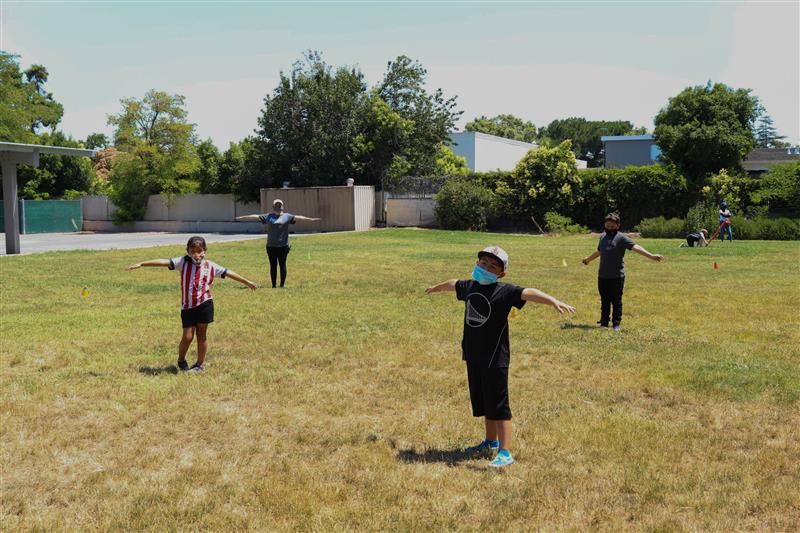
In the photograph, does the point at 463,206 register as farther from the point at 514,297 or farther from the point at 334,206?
the point at 514,297

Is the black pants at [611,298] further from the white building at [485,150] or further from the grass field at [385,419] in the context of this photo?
the white building at [485,150]

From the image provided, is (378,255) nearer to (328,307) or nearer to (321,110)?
(328,307)

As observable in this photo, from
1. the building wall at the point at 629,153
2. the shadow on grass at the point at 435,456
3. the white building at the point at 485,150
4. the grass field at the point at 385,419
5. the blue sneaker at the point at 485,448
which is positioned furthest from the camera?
the building wall at the point at 629,153

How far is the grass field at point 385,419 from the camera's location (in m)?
4.54

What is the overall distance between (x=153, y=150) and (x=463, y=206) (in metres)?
23.3

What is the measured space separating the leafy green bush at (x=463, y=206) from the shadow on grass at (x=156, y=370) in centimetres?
3083

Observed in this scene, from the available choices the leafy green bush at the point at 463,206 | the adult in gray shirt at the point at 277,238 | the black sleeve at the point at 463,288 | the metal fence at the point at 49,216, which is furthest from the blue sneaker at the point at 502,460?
the metal fence at the point at 49,216

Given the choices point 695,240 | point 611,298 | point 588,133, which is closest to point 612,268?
point 611,298

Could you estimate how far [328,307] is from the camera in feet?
41.3

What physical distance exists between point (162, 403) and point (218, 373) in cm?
123

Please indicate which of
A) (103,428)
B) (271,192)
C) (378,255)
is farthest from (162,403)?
(271,192)

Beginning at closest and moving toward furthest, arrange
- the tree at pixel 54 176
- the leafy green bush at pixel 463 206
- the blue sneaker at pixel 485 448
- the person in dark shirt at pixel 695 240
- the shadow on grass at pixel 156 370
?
the blue sneaker at pixel 485 448 < the shadow on grass at pixel 156 370 < the person in dark shirt at pixel 695 240 < the leafy green bush at pixel 463 206 < the tree at pixel 54 176

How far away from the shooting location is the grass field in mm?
4535

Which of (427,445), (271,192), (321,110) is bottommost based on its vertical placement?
(427,445)
